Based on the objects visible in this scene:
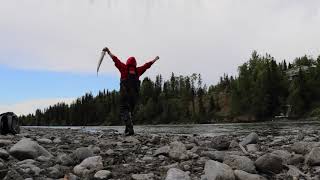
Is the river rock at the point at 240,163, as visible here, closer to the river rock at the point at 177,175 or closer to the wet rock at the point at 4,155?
the river rock at the point at 177,175

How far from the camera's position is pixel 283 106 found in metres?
149

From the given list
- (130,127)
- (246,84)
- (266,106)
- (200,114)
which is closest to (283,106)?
(266,106)

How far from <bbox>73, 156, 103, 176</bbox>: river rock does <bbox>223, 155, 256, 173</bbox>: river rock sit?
2232 mm

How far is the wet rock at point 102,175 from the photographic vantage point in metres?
8.43

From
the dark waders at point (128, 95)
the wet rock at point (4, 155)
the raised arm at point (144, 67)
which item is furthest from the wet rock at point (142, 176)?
the raised arm at point (144, 67)

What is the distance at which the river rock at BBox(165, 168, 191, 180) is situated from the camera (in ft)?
26.4

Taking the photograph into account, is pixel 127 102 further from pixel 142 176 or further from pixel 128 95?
pixel 142 176

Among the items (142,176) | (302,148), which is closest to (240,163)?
(142,176)

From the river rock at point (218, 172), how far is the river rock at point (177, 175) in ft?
0.95

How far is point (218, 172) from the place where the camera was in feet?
26.1

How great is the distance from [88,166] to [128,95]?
6890mm

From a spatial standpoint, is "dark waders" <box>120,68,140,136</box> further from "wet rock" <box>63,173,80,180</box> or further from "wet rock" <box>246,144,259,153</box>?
"wet rock" <box>63,173,80,180</box>

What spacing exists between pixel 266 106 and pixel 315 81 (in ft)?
52.2

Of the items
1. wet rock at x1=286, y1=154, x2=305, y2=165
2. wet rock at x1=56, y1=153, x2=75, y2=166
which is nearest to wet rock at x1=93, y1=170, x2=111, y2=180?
wet rock at x1=56, y1=153, x2=75, y2=166
